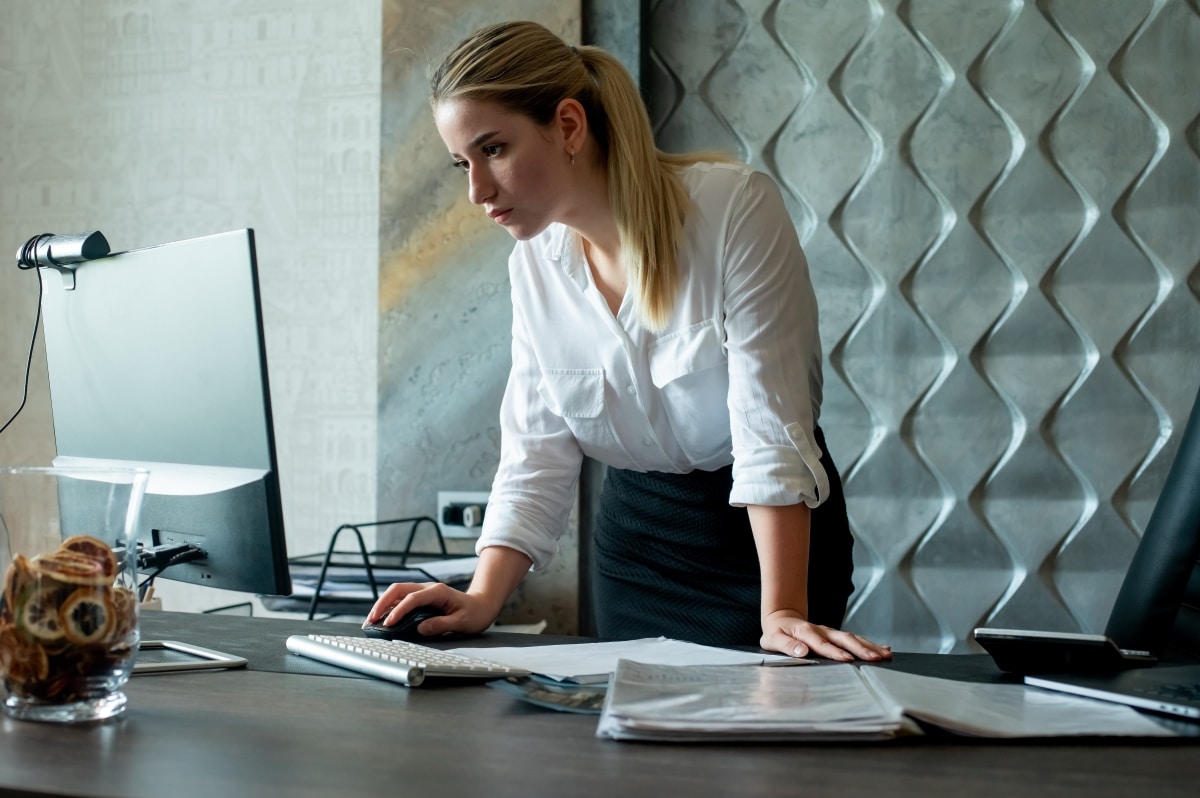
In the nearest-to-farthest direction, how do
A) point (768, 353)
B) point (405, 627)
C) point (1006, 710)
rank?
1. point (1006, 710)
2. point (405, 627)
3. point (768, 353)

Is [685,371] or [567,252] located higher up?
[567,252]

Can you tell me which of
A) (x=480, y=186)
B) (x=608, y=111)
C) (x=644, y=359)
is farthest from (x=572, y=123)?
(x=644, y=359)

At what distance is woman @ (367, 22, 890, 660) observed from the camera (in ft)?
4.95

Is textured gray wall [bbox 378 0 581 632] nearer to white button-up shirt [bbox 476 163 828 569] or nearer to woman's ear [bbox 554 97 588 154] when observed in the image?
white button-up shirt [bbox 476 163 828 569]

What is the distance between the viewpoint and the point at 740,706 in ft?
2.81

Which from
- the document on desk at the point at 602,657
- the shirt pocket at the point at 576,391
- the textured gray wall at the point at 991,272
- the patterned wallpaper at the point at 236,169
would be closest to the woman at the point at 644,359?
the shirt pocket at the point at 576,391

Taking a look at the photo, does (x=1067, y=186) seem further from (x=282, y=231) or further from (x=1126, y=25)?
(x=282, y=231)

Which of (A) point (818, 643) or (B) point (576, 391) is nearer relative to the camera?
(A) point (818, 643)

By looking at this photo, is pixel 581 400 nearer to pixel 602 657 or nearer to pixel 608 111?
pixel 608 111

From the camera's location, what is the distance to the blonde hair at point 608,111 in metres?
1.54

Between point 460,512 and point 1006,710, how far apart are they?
4.97 feet

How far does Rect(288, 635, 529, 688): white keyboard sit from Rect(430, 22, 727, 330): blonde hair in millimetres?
645

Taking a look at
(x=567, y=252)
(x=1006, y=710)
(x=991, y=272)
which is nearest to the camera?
(x=1006, y=710)

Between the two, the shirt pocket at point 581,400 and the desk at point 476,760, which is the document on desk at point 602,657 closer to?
the desk at point 476,760
